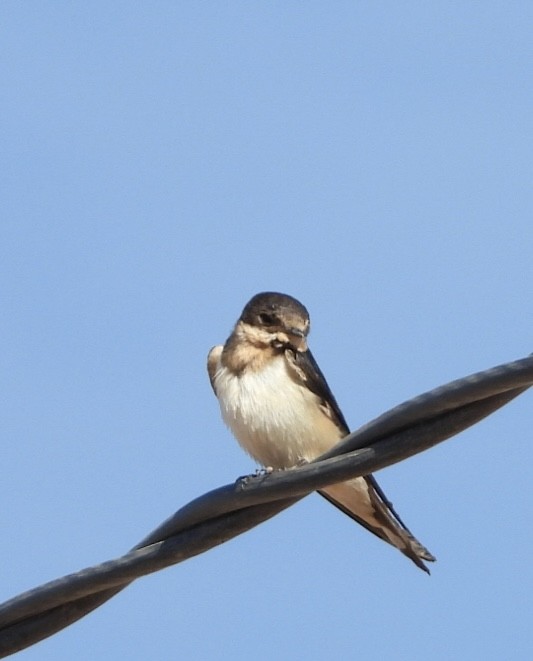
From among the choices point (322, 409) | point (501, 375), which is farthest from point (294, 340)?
point (501, 375)

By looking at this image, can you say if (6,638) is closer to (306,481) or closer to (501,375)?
(306,481)

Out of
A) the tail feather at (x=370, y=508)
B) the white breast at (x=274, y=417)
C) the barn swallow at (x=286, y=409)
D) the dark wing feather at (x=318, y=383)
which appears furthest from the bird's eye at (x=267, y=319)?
the tail feather at (x=370, y=508)

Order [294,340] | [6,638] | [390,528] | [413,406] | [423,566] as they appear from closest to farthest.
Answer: [413,406] → [6,638] → [423,566] → [390,528] → [294,340]

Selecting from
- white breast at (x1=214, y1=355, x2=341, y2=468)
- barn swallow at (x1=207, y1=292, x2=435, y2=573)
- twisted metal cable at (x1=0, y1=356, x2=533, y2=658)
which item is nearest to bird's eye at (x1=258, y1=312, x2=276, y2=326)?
barn swallow at (x1=207, y1=292, x2=435, y2=573)

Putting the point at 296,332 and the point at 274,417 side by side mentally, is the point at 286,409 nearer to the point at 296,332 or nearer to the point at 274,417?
the point at 274,417

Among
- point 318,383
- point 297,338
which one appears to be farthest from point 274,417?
point 297,338

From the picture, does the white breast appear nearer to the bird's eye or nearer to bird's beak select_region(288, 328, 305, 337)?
bird's beak select_region(288, 328, 305, 337)

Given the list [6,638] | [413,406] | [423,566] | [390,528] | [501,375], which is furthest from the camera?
[390,528]

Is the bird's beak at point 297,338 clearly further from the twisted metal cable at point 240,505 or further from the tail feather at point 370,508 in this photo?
the twisted metal cable at point 240,505
